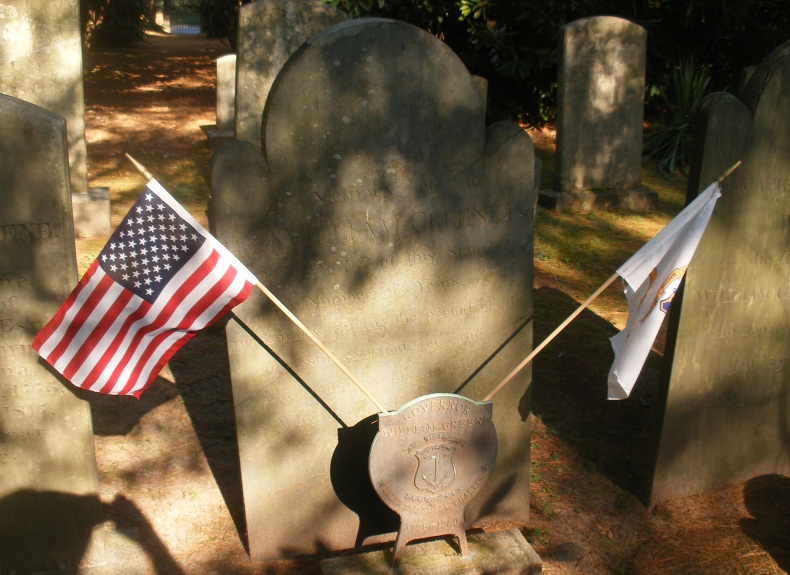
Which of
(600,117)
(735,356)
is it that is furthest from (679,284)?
(600,117)

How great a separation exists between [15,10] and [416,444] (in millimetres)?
6157

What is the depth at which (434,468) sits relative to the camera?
370 cm

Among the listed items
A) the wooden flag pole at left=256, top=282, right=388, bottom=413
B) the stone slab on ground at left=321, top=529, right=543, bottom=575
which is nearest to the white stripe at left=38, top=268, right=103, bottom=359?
the wooden flag pole at left=256, top=282, right=388, bottom=413

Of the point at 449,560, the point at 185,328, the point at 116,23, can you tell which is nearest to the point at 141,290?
the point at 185,328

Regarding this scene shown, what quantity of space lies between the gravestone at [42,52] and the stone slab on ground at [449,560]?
226 inches

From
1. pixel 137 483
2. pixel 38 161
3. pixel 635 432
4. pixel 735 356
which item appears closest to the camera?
pixel 38 161

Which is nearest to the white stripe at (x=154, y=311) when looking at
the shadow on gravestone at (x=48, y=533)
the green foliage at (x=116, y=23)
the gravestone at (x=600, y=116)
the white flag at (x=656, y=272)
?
the shadow on gravestone at (x=48, y=533)

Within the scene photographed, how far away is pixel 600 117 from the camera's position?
948 centimetres

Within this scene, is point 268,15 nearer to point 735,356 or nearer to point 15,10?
point 15,10

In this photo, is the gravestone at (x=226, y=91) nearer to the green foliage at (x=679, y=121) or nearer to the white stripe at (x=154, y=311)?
the green foliage at (x=679, y=121)

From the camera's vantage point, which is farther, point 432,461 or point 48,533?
point 432,461

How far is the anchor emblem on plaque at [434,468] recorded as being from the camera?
3674 mm

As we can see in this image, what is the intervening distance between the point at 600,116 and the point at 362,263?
6670 mm

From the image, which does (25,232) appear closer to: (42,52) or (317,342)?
(317,342)
